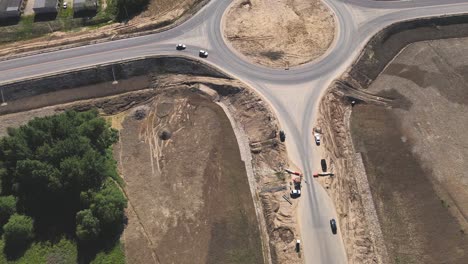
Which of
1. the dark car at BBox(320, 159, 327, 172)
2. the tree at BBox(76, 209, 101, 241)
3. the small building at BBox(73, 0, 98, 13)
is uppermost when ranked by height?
the small building at BBox(73, 0, 98, 13)

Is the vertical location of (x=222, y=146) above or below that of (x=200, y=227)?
above

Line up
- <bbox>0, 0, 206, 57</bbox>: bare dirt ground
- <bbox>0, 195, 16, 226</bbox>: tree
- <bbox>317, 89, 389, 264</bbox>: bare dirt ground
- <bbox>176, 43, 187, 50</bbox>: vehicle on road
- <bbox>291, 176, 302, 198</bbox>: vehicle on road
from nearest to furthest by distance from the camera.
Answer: <bbox>0, 195, 16, 226</bbox>: tree < <bbox>317, 89, 389, 264</bbox>: bare dirt ground < <bbox>291, 176, 302, 198</bbox>: vehicle on road < <bbox>176, 43, 187, 50</bbox>: vehicle on road < <bbox>0, 0, 206, 57</bbox>: bare dirt ground

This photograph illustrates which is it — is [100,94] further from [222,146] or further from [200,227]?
[200,227]

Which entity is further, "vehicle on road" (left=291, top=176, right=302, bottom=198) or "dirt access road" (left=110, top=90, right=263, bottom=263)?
"vehicle on road" (left=291, top=176, right=302, bottom=198)

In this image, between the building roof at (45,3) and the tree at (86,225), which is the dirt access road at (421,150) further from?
the building roof at (45,3)

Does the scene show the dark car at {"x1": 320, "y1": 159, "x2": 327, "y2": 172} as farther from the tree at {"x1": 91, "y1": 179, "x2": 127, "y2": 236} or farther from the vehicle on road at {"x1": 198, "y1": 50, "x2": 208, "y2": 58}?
the tree at {"x1": 91, "y1": 179, "x2": 127, "y2": 236}

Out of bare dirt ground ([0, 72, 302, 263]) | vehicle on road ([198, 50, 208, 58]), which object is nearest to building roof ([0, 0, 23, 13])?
bare dirt ground ([0, 72, 302, 263])

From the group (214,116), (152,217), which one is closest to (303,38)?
(214,116)

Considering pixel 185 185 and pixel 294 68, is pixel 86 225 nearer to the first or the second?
pixel 185 185
